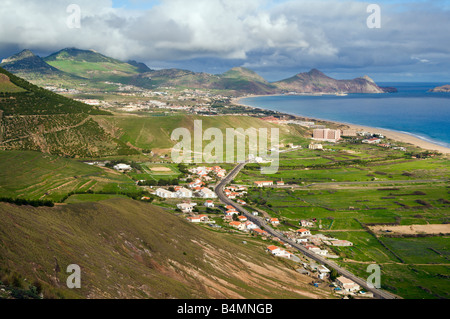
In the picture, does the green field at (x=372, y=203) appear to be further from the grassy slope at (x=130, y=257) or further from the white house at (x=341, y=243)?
the grassy slope at (x=130, y=257)

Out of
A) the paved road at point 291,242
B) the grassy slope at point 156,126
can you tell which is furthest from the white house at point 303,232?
the grassy slope at point 156,126

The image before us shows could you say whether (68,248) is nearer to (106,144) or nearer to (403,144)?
(106,144)

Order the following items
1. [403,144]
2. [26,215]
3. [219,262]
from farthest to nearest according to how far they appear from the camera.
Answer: [403,144], [219,262], [26,215]

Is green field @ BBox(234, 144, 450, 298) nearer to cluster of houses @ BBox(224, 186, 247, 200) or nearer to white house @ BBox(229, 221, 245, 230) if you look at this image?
cluster of houses @ BBox(224, 186, 247, 200)

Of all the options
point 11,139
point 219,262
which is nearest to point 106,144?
point 11,139

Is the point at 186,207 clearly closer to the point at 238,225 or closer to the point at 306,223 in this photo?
the point at 238,225

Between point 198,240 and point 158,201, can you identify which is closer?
point 198,240

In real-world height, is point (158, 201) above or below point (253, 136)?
below
